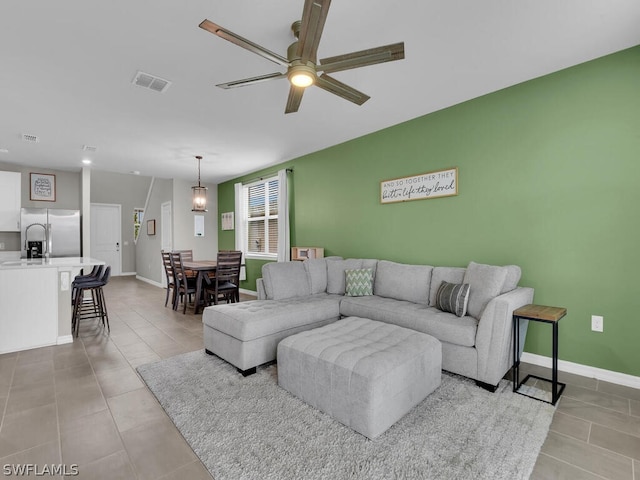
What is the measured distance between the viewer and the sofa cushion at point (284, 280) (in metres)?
3.53

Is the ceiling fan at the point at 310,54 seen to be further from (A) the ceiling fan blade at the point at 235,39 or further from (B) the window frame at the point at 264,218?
(B) the window frame at the point at 264,218

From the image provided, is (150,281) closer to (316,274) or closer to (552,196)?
(316,274)

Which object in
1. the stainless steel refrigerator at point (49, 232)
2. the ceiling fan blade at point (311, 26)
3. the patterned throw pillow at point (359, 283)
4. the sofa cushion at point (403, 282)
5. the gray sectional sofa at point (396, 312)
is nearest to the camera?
the ceiling fan blade at point (311, 26)

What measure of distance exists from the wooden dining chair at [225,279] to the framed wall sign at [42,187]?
→ 4009mm

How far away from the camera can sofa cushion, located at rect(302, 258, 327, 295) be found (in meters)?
3.92

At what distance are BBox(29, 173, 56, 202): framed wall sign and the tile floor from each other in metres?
4.18

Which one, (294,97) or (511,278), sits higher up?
(294,97)

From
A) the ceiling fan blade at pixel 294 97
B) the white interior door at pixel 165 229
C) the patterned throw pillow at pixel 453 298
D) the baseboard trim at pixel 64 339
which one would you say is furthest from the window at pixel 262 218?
the patterned throw pillow at pixel 453 298

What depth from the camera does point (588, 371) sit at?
261 cm

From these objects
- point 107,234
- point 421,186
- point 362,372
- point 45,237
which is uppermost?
point 421,186

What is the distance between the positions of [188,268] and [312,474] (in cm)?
382

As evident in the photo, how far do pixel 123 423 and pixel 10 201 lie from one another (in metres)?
5.81

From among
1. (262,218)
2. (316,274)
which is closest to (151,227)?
(262,218)

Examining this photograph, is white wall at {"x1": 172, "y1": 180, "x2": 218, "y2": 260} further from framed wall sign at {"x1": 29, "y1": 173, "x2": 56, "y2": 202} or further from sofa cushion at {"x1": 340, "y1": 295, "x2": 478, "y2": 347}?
sofa cushion at {"x1": 340, "y1": 295, "x2": 478, "y2": 347}
